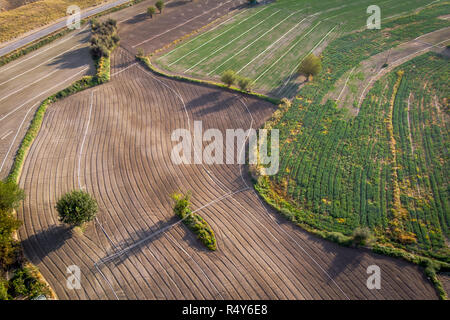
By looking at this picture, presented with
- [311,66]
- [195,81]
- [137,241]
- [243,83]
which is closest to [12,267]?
[137,241]

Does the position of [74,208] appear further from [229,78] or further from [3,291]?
[229,78]

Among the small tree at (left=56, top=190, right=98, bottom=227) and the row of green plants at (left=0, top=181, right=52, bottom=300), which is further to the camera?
the small tree at (left=56, top=190, right=98, bottom=227)

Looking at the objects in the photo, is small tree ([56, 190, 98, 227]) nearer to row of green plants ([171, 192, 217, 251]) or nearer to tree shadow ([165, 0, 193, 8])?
row of green plants ([171, 192, 217, 251])

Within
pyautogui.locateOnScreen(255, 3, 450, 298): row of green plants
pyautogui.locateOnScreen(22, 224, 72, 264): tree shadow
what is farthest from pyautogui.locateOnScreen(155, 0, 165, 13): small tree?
pyautogui.locateOnScreen(22, 224, 72, 264): tree shadow

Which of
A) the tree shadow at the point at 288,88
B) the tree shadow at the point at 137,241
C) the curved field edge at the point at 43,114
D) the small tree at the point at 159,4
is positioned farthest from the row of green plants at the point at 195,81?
the tree shadow at the point at 137,241
